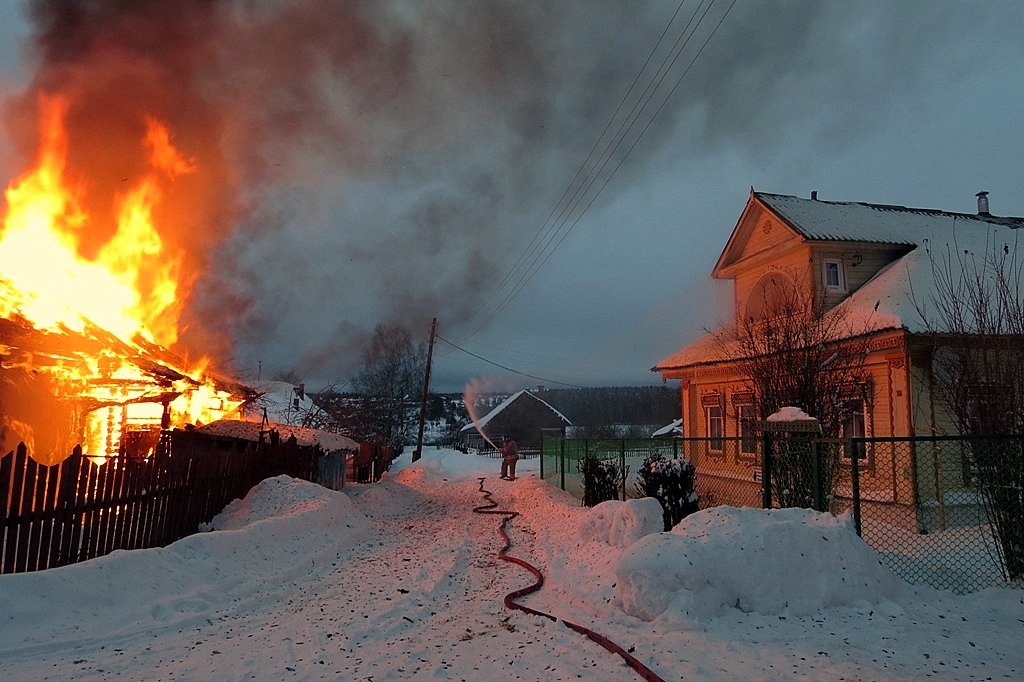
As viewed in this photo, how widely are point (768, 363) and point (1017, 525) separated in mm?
4413

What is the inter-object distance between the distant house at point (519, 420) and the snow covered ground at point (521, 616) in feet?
139

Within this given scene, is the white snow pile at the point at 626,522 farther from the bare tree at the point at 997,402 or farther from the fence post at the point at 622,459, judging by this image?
the bare tree at the point at 997,402

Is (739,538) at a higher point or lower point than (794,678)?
higher

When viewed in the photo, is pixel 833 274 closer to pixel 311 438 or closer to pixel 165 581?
pixel 165 581

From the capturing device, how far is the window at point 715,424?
17.3m

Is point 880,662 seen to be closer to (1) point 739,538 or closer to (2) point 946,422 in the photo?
(1) point 739,538

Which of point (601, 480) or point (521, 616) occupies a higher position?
point (601, 480)

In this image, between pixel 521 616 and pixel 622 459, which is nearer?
pixel 521 616

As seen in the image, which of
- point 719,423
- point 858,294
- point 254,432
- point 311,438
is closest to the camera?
point 858,294

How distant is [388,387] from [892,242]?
1361 inches

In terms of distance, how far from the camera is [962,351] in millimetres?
6879

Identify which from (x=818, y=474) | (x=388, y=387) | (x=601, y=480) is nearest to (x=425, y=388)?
(x=388, y=387)

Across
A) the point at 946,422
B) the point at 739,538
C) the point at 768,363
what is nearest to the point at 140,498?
the point at 739,538

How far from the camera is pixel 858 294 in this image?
44.8ft
